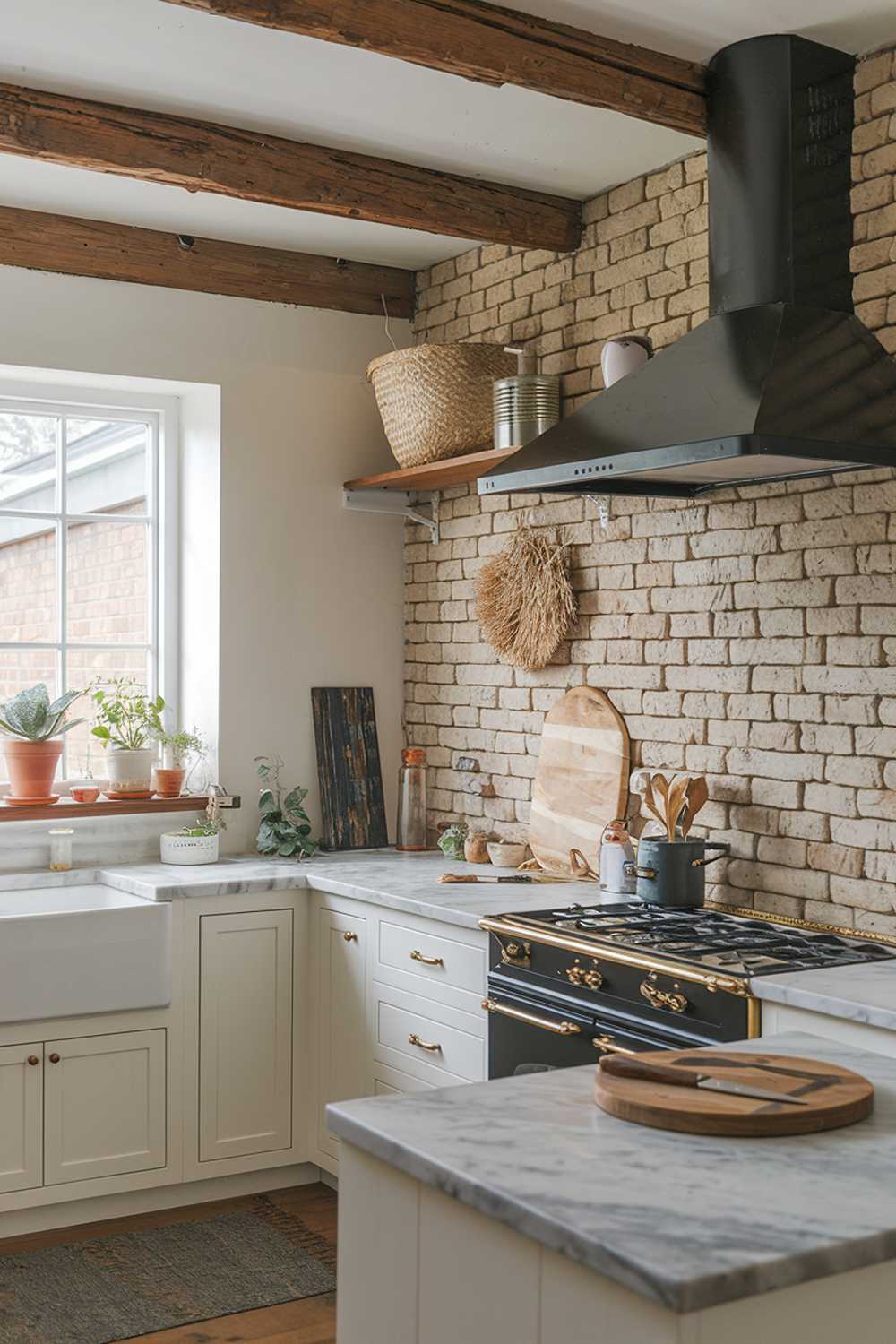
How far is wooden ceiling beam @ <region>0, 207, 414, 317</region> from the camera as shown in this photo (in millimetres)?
4059

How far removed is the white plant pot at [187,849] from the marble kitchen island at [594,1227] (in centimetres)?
253

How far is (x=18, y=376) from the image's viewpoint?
4.23 metres

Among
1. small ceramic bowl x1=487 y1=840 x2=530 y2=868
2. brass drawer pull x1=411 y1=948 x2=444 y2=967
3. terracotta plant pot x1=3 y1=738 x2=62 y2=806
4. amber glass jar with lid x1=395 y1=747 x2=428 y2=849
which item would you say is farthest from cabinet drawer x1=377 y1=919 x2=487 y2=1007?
terracotta plant pot x1=3 y1=738 x2=62 y2=806

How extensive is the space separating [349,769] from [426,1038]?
1.31m

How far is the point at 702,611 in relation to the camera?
3.48m


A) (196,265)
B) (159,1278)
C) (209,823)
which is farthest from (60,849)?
(196,265)

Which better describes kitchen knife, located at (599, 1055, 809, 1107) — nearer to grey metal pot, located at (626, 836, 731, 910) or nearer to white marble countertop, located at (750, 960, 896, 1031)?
white marble countertop, located at (750, 960, 896, 1031)

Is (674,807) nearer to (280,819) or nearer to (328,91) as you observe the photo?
(280,819)

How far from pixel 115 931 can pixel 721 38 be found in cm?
259

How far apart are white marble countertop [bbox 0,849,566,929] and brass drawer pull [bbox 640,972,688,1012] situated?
62 cm

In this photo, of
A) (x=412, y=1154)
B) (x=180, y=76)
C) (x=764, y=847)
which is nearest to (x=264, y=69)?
(x=180, y=76)

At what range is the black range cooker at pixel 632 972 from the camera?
2.58 meters

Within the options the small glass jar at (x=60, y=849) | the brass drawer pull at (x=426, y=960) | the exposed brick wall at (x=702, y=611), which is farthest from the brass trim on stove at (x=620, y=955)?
the small glass jar at (x=60, y=849)

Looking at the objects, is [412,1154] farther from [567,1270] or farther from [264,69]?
[264,69]
